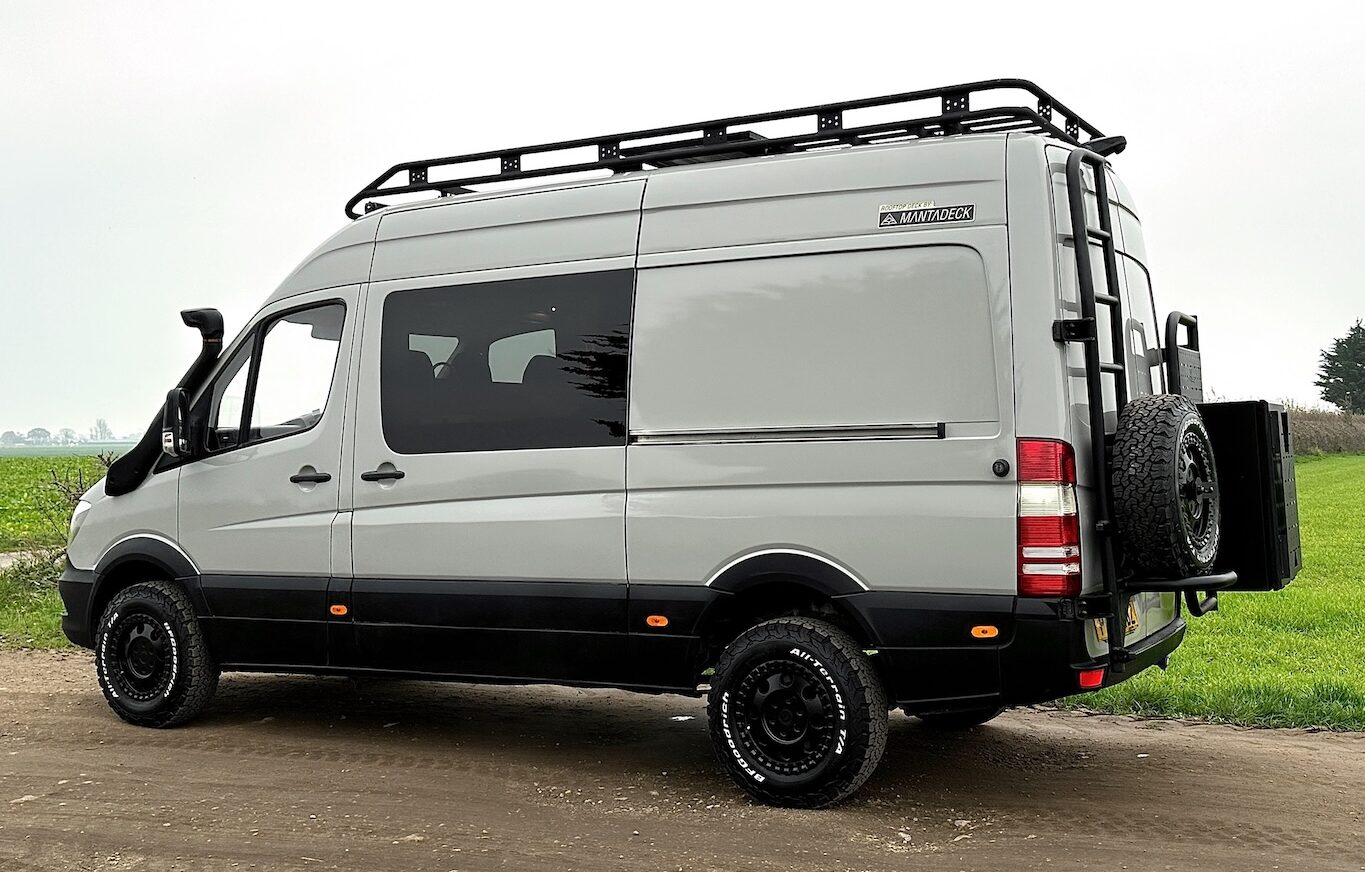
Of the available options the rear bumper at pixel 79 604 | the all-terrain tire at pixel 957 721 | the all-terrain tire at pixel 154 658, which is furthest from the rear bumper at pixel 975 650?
the rear bumper at pixel 79 604

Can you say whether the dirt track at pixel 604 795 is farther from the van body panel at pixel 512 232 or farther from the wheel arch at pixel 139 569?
the van body panel at pixel 512 232

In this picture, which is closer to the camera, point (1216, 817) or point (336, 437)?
point (1216, 817)

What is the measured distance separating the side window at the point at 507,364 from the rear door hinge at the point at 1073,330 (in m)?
1.98

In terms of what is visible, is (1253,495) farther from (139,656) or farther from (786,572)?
(139,656)

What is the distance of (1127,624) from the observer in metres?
6.07

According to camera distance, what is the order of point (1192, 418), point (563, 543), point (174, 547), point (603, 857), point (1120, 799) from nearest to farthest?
1. point (603, 857)
2. point (1192, 418)
3. point (1120, 799)
4. point (563, 543)
5. point (174, 547)

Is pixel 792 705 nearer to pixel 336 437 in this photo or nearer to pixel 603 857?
pixel 603 857

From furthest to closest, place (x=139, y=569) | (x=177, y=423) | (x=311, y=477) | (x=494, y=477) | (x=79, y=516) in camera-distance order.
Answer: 1. (x=79, y=516)
2. (x=139, y=569)
3. (x=177, y=423)
4. (x=311, y=477)
5. (x=494, y=477)

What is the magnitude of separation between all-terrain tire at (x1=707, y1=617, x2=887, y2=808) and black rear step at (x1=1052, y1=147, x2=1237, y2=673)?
100 cm

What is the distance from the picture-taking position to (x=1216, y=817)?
5.96 meters

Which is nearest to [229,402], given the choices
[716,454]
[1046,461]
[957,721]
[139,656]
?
[139,656]

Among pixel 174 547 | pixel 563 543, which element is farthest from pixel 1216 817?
pixel 174 547

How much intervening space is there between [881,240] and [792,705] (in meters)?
1.99

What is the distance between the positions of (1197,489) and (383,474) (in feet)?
12.6
